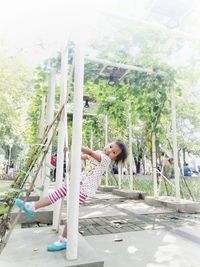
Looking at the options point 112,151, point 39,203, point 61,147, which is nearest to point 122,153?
point 112,151

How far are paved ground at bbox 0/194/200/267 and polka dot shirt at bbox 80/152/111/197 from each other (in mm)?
620

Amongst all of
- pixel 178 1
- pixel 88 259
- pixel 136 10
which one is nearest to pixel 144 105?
pixel 136 10

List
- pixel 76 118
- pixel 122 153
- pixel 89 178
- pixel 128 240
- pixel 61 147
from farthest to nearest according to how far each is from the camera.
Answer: pixel 128 240, pixel 122 153, pixel 61 147, pixel 89 178, pixel 76 118

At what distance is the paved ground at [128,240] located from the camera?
8.00 ft

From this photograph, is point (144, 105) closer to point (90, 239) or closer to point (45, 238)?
point (90, 239)

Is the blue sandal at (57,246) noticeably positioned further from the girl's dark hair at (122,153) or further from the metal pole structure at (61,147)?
the girl's dark hair at (122,153)

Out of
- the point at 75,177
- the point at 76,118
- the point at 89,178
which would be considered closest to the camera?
the point at 75,177

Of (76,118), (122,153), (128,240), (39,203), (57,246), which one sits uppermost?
(76,118)

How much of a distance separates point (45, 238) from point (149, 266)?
3.61ft

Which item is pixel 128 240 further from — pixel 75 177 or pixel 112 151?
pixel 75 177

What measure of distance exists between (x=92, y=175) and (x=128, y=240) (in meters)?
1.22

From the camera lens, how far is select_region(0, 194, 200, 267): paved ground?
8.00ft

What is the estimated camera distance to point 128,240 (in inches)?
143

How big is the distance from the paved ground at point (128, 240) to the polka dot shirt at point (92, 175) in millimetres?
620
